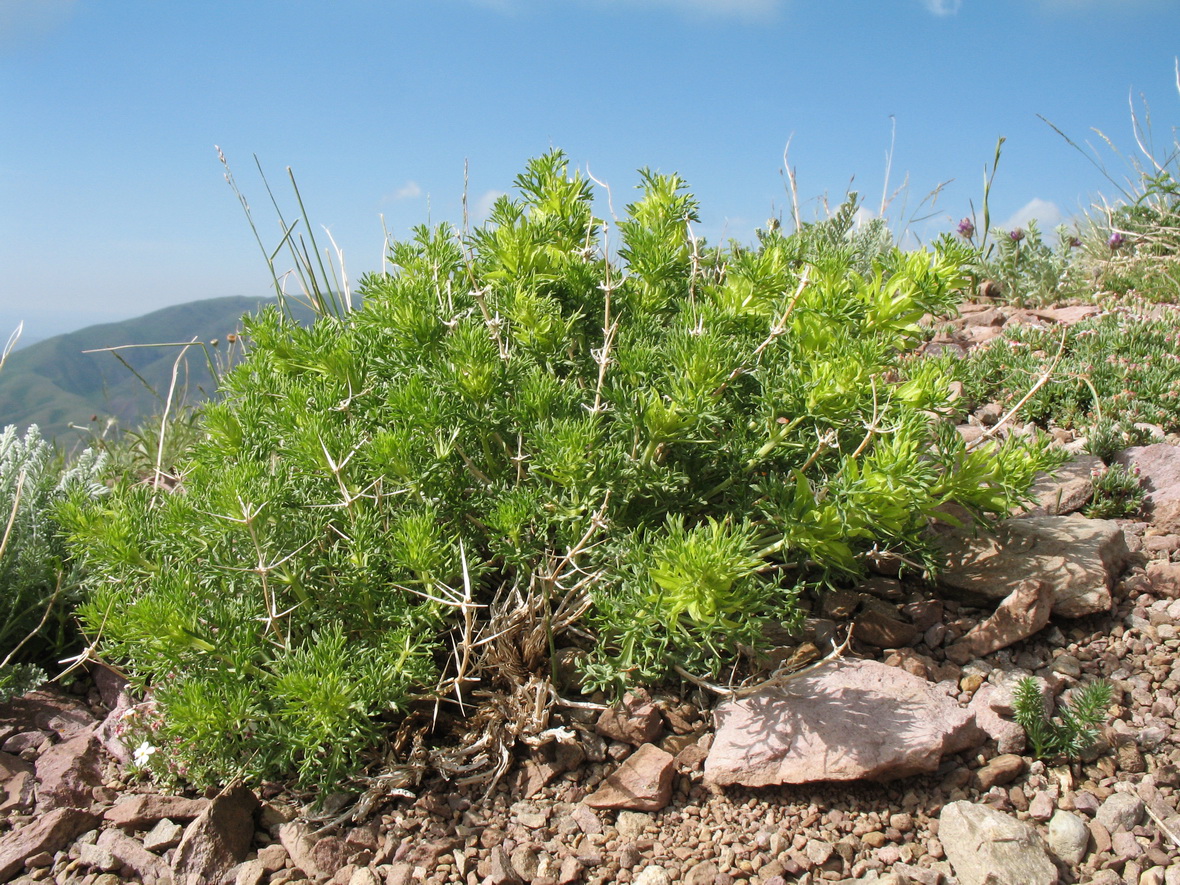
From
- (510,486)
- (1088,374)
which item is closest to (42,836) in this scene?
(510,486)

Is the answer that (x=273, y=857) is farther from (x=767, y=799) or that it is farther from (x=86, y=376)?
(x=86, y=376)

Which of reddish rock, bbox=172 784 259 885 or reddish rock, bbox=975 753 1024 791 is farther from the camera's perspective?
reddish rock, bbox=975 753 1024 791

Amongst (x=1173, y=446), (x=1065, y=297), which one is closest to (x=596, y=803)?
(x=1173, y=446)

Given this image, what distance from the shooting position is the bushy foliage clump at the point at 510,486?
85.2 inches

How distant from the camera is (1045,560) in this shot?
10.4 feet

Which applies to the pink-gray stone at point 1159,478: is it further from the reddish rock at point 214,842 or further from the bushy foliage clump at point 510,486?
the reddish rock at point 214,842

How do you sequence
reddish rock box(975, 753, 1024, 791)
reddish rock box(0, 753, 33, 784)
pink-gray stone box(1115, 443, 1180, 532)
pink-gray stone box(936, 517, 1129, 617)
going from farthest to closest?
pink-gray stone box(1115, 443, 1180, 532) → pink-gray stone box(936, 517, 1129, 617) → reddish rock box(0, 753, 33, 784) → reddish rock box(975, 753, 1024, 791)

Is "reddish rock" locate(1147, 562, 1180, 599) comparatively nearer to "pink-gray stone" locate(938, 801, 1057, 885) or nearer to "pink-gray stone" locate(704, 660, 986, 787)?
"pink-gray stone" locate(704, 660, 986, 787)

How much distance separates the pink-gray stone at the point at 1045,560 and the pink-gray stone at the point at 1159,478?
41 cm

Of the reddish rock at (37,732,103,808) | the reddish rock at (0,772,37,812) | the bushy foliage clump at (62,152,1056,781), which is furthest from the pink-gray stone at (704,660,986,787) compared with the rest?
the reddish rock at (0,772,37,812)

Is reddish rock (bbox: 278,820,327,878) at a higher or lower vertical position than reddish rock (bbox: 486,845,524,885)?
lower

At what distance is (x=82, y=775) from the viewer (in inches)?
109

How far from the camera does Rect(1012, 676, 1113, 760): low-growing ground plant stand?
251 centimetres

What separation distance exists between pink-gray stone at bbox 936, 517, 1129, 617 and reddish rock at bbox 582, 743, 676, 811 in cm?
140
